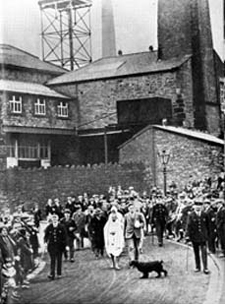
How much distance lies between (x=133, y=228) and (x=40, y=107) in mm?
622

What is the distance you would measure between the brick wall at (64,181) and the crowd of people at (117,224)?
0.10ft

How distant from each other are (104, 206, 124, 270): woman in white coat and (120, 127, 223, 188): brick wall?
8.8 inches

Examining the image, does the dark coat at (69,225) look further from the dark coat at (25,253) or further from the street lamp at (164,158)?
the street lamp at (164,158)

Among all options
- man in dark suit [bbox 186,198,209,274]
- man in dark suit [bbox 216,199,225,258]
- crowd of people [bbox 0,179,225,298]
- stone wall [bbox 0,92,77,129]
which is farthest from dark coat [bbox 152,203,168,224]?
stone wall [bbox 0,92,77,129]

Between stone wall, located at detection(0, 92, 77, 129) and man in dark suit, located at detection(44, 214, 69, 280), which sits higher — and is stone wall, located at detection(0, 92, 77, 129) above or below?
above

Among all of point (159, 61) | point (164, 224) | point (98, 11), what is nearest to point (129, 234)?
point (164, 224)

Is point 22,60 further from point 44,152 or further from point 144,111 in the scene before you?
point 144,111

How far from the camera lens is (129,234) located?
8.12 feet

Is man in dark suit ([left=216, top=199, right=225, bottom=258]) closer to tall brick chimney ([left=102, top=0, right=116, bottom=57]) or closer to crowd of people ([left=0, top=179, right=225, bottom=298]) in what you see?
crowd of people ([left=0, top=179, right=225, bottom=298])

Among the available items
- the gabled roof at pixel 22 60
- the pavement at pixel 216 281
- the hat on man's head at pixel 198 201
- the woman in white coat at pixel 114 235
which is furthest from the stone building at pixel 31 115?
the pavement at pixel 216 281

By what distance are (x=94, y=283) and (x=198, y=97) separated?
91 cm

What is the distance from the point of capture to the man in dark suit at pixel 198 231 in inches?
94.3

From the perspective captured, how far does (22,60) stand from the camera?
236 centimetres

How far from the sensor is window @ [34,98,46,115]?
2529mm
